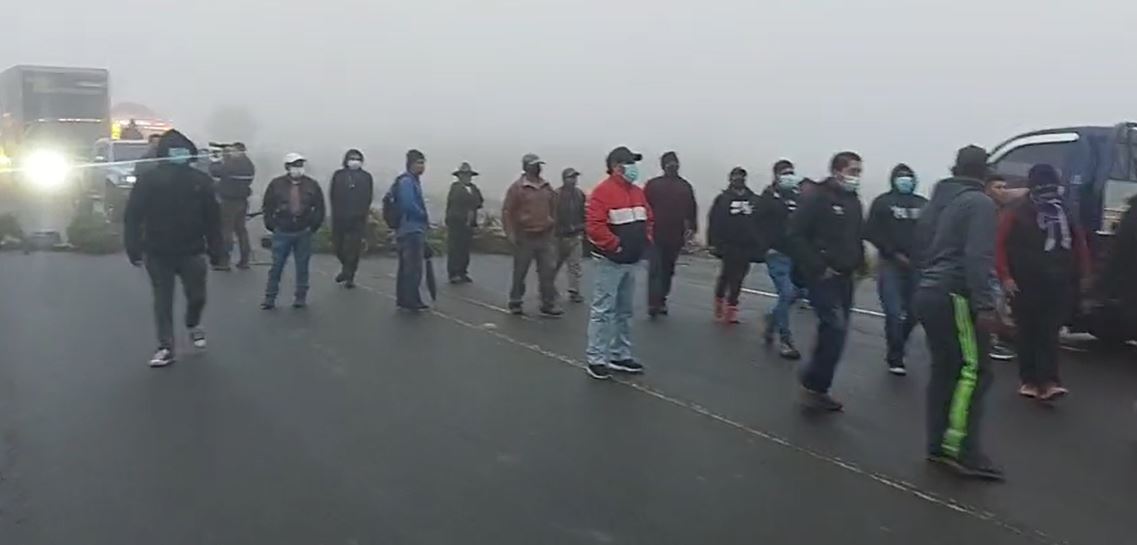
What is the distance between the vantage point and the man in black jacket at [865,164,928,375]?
930 centimetres

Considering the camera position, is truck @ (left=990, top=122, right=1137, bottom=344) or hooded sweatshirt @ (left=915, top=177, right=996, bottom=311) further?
truck @ (left=990, top=122, right=1137, bottom=344)

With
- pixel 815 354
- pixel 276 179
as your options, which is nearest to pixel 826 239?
pixel 815 354

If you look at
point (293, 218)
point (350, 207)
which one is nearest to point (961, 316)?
point (293, 218)

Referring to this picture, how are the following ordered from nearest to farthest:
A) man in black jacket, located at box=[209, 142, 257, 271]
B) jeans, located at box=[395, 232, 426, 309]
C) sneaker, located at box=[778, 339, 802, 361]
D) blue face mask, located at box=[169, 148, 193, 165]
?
1. blue face mask, located at box=[169, 148, 193, 165]
2. sneaker, located at box=[778, 339, 802, 361]
3. jeans, located at box=[395, 232, 426, 309]
4. man in black jacket, located at box=[209, 142, 257, 271]

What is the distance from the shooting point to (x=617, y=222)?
878cm

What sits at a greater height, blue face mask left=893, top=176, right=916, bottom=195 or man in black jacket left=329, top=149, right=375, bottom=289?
blue face mask left=893, top=176, right=916, bottom=195

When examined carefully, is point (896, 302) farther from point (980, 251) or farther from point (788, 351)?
point (980, 251)

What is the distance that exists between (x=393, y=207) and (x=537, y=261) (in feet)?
5.33

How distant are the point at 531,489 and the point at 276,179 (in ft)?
25.0

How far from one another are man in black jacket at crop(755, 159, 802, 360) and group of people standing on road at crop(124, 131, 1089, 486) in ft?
0.05

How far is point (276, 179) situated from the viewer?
1269cm

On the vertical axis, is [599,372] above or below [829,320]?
below

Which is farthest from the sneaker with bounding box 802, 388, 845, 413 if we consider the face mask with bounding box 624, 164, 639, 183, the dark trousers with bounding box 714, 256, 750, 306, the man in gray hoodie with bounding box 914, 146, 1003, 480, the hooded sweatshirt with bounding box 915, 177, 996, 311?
the dark trousers with bounding box 714, 256, 750, 306

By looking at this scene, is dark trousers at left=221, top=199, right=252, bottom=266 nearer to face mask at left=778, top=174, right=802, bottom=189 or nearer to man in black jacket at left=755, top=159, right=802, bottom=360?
man in black jacket at left=755, top=159, right=802, bottom=360
